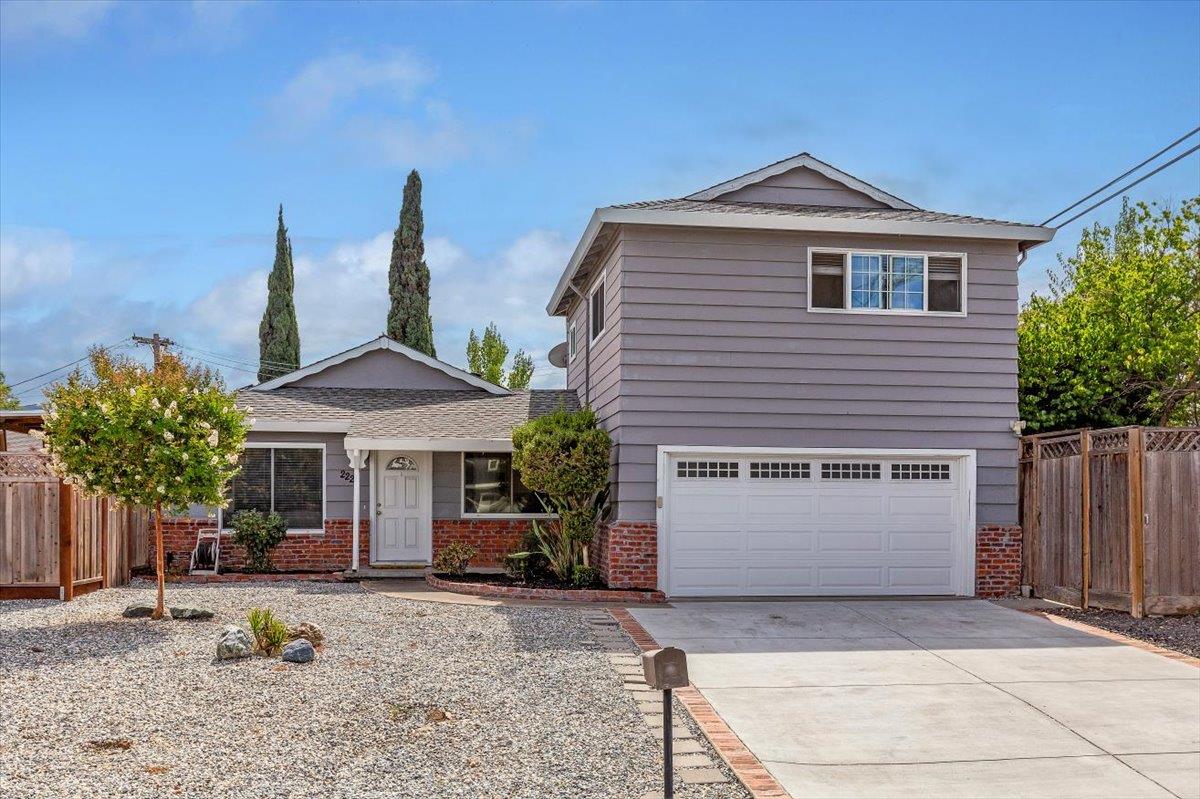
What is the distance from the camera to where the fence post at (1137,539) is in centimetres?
1165

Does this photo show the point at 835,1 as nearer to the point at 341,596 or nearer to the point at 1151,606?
the point at 1151,606

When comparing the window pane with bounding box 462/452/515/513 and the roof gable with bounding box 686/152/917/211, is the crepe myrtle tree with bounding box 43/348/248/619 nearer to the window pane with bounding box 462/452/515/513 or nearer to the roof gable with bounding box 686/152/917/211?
the window pane with bounding box 462/452/515/513

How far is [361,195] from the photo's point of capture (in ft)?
56.7

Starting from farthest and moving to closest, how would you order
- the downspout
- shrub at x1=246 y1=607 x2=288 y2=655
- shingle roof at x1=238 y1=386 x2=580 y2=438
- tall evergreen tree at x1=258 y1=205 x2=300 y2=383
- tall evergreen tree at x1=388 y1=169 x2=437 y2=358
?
tall evergreen tree at x1=258 y1=205 x2=300 y2=383 < tall evergreen tree at x1=388 y1=169 x2=437 y2=358 < shingle roof at x1=238 y1=386 x2=580 y2=438 < the downspout < shrub at x1=246 y1=607 x2=288 y2=655

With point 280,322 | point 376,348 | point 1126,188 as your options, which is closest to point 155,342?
point 280,322

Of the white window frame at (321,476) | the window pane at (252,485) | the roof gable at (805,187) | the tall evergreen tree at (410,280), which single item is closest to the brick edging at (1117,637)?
the roof gable at (805,187)

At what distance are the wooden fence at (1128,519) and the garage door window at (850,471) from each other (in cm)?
219

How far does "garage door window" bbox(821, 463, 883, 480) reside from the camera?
13.7 meters

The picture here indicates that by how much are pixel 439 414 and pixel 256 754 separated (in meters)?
11.7

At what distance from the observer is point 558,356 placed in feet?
69.5

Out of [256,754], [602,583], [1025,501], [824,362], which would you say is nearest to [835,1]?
[824,362]

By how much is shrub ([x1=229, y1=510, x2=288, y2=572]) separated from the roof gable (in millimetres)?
8201

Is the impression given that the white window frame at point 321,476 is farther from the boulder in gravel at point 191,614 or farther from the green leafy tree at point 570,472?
the boulder in gravel at point 191,614

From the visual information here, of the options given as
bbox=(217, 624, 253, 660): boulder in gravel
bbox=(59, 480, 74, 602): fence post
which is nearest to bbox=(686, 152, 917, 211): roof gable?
bbox=(217, 624, 253, 660): boulder in gravel
